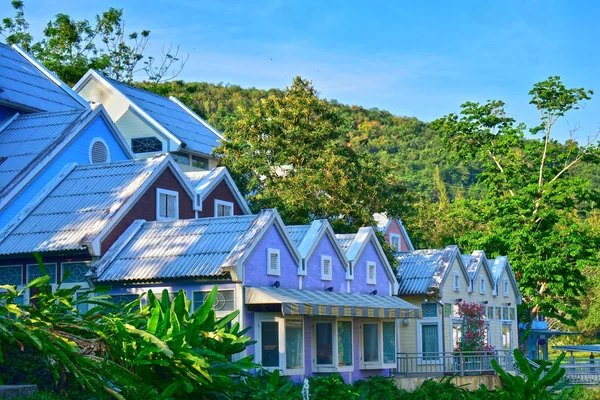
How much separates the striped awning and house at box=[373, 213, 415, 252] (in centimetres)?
2213

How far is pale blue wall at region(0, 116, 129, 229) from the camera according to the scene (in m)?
31.8

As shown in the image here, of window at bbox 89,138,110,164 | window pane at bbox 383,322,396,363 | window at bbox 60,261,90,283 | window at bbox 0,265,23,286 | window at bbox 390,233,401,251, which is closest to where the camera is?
window at bbox 60,261,90,283

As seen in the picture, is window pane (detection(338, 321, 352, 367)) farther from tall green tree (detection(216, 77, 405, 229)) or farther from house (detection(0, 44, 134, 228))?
house (detection(0, 44, 134, 228))

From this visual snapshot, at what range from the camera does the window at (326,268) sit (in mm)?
33812

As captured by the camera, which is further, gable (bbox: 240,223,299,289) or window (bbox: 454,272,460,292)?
window (bbox: 454,272,460,292)

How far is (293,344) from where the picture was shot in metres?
30.5

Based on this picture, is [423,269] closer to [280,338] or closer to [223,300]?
[280,338]

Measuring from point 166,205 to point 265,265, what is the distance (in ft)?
17.1

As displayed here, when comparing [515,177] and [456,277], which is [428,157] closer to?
[515,177]

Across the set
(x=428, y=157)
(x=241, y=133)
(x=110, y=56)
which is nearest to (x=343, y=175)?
(x=241, y=133)

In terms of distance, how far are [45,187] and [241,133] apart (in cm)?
1444

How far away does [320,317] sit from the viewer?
32.4m

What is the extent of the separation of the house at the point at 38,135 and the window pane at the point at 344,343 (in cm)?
1072

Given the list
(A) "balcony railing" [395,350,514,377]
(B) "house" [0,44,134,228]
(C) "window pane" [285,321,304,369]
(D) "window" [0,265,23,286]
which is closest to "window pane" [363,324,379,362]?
(A) "balcony railing" [395,350,514,377]
